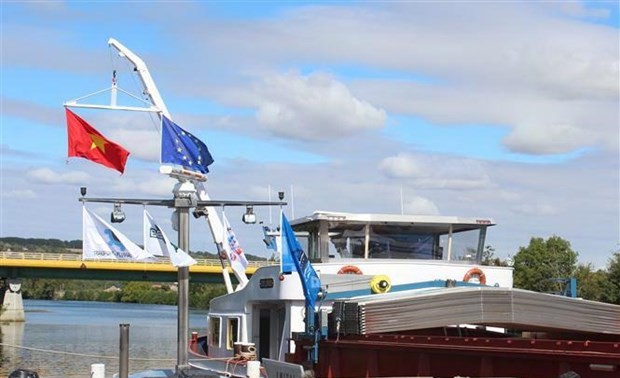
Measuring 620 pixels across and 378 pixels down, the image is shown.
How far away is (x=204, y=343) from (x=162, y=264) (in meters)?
48.9

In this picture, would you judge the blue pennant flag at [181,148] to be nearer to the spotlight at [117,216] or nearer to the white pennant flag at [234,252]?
the spotlight at [117,216]

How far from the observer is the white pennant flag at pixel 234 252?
2414cm

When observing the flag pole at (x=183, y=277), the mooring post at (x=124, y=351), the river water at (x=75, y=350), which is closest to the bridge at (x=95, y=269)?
the river water at (x=75, y=350)

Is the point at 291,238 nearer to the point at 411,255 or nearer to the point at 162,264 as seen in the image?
the point at 411,255

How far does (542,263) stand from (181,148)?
62.6 metres

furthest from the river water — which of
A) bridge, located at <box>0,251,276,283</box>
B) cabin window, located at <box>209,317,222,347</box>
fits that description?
bridge, located at <box>0,251,276,283</box>

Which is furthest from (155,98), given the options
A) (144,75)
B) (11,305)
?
(11,305)

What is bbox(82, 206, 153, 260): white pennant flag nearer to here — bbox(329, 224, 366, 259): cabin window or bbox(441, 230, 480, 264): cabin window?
bbox(329, 224, 366, 259): cabin window

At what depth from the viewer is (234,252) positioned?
79.9ft

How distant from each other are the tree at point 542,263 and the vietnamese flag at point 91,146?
5712 centimetres

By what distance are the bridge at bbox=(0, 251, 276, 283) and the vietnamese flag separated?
2067 inches

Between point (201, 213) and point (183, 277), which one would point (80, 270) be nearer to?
point (201, 213)

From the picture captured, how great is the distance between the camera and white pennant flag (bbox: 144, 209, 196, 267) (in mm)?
19500

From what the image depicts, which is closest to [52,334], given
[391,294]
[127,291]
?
[391,294]
